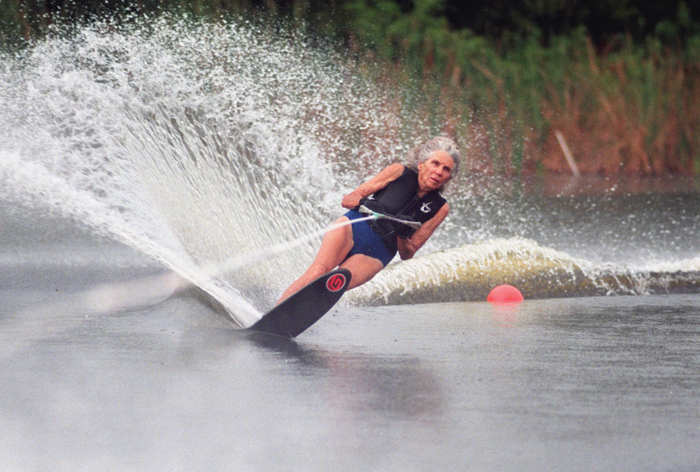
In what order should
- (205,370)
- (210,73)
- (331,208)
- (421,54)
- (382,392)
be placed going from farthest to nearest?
(421,54), (210,73), (331,208), (205,370), (382,392)

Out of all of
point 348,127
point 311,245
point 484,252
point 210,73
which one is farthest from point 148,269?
point 348,127

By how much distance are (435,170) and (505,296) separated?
5.05ft

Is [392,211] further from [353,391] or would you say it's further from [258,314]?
[353,391]

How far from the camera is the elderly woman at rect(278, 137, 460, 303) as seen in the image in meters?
5.76

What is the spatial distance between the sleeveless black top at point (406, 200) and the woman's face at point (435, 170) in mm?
63

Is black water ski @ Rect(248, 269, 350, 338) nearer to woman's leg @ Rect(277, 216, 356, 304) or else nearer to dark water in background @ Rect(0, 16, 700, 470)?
dark water in background @ Rect(0, 16, 700, 470)

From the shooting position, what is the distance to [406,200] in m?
5.83

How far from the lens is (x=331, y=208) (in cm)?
849

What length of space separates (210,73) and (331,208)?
272 inches

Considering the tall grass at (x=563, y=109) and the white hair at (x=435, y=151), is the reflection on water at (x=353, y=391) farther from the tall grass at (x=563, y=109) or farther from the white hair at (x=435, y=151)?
the tall grass at (x=563, y=109)

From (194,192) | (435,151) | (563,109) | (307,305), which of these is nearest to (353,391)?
(307,305)

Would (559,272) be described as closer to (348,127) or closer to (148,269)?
(148,269)

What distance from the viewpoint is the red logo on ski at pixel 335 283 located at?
526 centimetres

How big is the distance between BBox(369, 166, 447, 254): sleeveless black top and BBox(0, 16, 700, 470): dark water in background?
0.61 meters
